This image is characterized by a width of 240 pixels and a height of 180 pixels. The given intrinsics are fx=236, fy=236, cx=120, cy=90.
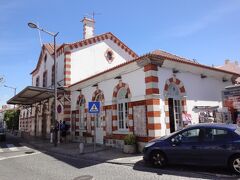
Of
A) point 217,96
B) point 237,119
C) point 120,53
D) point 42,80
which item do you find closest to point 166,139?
point 237,119

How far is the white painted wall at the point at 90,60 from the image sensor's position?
20109 mm

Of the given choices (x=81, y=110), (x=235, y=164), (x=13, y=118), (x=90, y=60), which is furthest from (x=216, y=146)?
(x=13, y=118)

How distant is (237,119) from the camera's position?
472 inches

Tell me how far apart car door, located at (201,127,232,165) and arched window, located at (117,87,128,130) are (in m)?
6.18

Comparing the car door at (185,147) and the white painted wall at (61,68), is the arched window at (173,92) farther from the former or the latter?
the white painted wall at (61,68)

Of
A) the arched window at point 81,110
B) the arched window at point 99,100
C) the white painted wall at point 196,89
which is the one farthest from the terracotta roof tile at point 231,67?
Answer: the arched window at point 99,100

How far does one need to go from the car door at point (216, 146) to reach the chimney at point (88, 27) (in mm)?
17000

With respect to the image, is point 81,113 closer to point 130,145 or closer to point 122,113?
point 122,113

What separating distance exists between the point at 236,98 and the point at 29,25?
12651mm

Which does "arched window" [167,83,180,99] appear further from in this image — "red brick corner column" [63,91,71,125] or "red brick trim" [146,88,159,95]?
"red brick corner column" [63,91,71,125]

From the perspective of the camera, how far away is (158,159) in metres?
8.31

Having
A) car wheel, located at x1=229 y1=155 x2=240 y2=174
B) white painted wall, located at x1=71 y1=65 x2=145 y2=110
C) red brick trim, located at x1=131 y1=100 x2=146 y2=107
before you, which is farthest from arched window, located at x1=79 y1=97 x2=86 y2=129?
car wheel, located at x1=229 y1=155 x2=240 y2=174

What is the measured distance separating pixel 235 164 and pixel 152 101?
492 centimetres

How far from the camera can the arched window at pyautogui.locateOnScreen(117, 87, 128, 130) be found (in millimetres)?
13266
